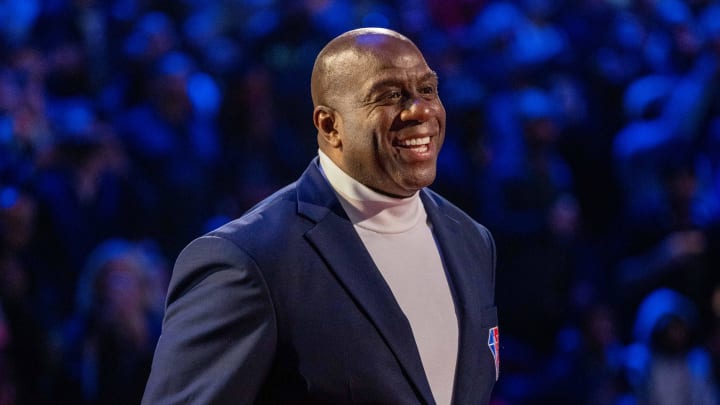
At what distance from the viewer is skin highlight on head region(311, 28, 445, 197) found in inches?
73.4

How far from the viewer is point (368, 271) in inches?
73.4

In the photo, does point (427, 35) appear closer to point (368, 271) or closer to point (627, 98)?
point (627, 98)

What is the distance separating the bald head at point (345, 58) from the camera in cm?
189

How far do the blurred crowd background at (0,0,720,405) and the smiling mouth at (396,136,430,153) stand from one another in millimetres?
2506

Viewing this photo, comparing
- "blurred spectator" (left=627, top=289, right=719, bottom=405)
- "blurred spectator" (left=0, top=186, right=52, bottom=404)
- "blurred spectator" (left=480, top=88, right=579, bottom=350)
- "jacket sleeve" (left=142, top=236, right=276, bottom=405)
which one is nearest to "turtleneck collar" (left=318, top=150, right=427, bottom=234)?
"jacket sleeve" (left=142, top=236, right=276, bottom=405)

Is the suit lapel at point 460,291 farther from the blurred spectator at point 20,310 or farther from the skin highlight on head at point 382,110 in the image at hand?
the blurred spectator at point 20,310

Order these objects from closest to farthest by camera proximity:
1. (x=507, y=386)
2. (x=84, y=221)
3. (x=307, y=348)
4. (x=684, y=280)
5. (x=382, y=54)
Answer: (x=307, y=348), (x=382, y=54), (x=84, y=221), (x=507, y=386), (x=684, y=280)

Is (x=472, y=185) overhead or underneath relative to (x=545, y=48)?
underneath

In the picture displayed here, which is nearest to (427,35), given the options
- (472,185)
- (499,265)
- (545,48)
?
(545,48)

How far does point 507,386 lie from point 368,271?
3.13 metres

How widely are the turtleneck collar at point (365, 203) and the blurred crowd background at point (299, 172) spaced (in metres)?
2.37

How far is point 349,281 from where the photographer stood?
5.99ft

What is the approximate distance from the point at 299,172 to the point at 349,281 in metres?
3.24

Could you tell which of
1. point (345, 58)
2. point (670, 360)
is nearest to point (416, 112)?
point (345, 58)
